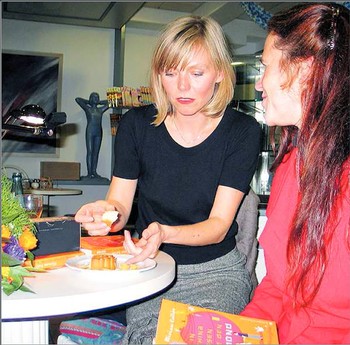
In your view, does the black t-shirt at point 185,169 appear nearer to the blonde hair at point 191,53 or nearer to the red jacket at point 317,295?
the blonde hair at point 191,53

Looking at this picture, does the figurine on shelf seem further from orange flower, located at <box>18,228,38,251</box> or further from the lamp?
orange flower, located at <box>18,228,38,251</box>

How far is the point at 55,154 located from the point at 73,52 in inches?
60.2

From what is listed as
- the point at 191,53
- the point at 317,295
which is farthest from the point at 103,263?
the point at 191,53

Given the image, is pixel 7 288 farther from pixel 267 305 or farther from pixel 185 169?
pixel 185 169

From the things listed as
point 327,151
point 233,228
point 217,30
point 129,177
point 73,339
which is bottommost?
point 73,339

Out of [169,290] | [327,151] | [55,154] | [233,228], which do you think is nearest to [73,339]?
[169,290]

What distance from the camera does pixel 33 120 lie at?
1.70 meters

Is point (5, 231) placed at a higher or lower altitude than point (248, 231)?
higher

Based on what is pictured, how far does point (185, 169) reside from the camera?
175 centimetres

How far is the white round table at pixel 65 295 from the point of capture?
3.35ft

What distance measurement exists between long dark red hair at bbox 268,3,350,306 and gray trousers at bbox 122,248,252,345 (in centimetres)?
45

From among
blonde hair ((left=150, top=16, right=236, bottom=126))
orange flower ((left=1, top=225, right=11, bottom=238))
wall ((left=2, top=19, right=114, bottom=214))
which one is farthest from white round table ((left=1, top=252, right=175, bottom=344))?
wall ((left=2, top=19, right=114, bottom=214))

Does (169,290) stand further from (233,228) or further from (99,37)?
(99,37)

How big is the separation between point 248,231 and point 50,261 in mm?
792
